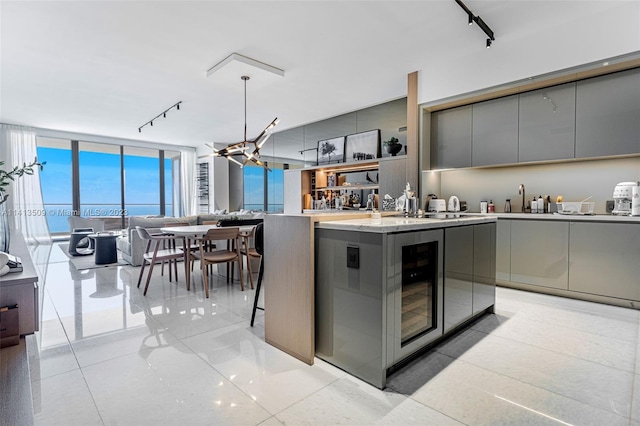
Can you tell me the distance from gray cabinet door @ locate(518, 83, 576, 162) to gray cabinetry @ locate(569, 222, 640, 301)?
0.88 meters

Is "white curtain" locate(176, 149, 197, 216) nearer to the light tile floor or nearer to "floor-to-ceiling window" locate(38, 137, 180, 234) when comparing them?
"floor-to-ceiling window" locate(38, 137, 180, 234)

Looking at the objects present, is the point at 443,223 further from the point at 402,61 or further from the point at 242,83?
the point at 242,83

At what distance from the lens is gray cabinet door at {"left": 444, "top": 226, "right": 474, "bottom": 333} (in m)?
2.33

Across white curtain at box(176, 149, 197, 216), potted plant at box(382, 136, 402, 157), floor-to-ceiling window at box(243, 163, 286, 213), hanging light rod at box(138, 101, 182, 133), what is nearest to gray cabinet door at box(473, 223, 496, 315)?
potted plant at box(382, 136, 402, 157)

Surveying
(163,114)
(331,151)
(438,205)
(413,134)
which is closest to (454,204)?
(438,205)

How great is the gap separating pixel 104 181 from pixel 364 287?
16162 mm

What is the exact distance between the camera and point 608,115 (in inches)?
128

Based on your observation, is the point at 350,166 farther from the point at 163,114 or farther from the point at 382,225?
the point at 382,225

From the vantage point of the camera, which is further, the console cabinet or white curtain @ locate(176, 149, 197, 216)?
white curtain @ locate(176, 149, 197, 216)

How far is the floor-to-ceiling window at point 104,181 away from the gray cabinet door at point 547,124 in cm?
914

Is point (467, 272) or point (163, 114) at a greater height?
point (163, 114)

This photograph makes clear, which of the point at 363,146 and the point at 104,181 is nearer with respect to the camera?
the point at 363,146

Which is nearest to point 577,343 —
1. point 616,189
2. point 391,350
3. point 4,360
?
point 391,350

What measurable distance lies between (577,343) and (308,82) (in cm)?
435
